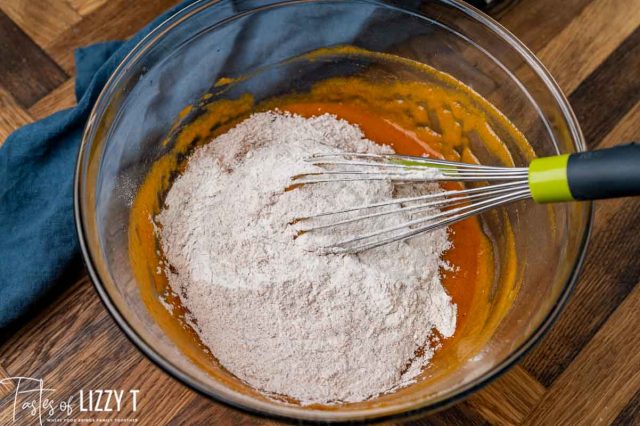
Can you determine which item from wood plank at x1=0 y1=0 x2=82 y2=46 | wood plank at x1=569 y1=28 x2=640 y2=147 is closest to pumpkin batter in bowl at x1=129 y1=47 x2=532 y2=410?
wood plank at x1=569 y1=28 x2=640 y2=147

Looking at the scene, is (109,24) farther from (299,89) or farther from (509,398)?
(509,398)

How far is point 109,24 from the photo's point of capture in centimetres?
123

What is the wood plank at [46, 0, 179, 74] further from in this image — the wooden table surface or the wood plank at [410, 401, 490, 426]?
the wood plank at [410, 401, 490, 426]

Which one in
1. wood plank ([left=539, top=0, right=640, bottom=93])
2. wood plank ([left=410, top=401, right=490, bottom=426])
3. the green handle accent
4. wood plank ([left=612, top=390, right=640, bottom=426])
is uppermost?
the green handle accent

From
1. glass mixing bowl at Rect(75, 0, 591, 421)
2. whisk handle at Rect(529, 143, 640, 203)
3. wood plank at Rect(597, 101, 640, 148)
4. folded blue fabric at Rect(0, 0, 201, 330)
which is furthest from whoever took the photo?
wood plank at Rect(597, 101, 640, 148)

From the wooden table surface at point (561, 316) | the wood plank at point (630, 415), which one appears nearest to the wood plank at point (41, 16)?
the wooden table surface at point (561, 316)

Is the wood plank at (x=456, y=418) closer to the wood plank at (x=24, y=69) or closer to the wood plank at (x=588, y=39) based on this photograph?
the wood plank at (x=588, y=39)

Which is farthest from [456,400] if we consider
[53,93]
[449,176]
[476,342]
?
[53,93]

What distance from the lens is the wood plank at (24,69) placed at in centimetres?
118

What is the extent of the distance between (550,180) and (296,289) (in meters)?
0.38

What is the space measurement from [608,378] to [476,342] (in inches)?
10.5

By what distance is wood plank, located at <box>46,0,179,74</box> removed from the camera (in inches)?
47.6

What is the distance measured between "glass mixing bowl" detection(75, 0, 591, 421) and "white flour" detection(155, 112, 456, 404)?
5 cm

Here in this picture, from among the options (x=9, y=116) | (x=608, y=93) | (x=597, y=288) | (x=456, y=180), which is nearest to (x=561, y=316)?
(x=597, y=288)
